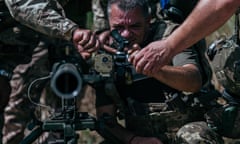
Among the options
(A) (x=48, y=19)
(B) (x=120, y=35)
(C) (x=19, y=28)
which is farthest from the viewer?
(C) (x=19, y=28)

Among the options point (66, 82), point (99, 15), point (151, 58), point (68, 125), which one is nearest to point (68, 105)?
point (68, 125)

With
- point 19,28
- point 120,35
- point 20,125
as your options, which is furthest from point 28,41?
point 120,35

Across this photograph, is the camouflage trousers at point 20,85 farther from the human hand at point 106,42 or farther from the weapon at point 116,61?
the weapon at point 116,61

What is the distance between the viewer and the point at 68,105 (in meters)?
4.27

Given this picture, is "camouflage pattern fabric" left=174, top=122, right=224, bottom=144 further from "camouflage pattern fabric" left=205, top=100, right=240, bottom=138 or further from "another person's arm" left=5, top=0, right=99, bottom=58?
"another person's arm" left=5, top=0, right=99, bottom=58

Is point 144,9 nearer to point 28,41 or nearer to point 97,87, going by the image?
point 97,87

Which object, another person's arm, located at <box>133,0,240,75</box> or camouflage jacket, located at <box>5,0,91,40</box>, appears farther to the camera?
camouflage jacket, located at <box>5,0,91,40</box>

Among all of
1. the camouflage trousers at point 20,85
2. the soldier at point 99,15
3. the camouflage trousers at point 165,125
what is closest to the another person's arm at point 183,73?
the camouflage trousers at point 165,125

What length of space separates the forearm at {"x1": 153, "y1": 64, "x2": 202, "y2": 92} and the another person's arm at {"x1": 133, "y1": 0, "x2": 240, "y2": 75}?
0.59 feet

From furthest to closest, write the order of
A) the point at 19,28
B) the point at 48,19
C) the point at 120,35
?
the point at 19,28, the point at 48,19, the point at 120,35

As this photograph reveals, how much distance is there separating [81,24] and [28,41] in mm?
389

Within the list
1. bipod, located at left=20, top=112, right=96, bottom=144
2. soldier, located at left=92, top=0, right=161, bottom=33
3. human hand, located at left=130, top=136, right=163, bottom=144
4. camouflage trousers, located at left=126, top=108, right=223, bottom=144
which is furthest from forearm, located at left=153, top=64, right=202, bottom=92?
soldier, located at left=92, top=0, right=161, bottom=33

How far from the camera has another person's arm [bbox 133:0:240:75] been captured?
4.11 metres

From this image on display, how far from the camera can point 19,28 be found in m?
5.55
